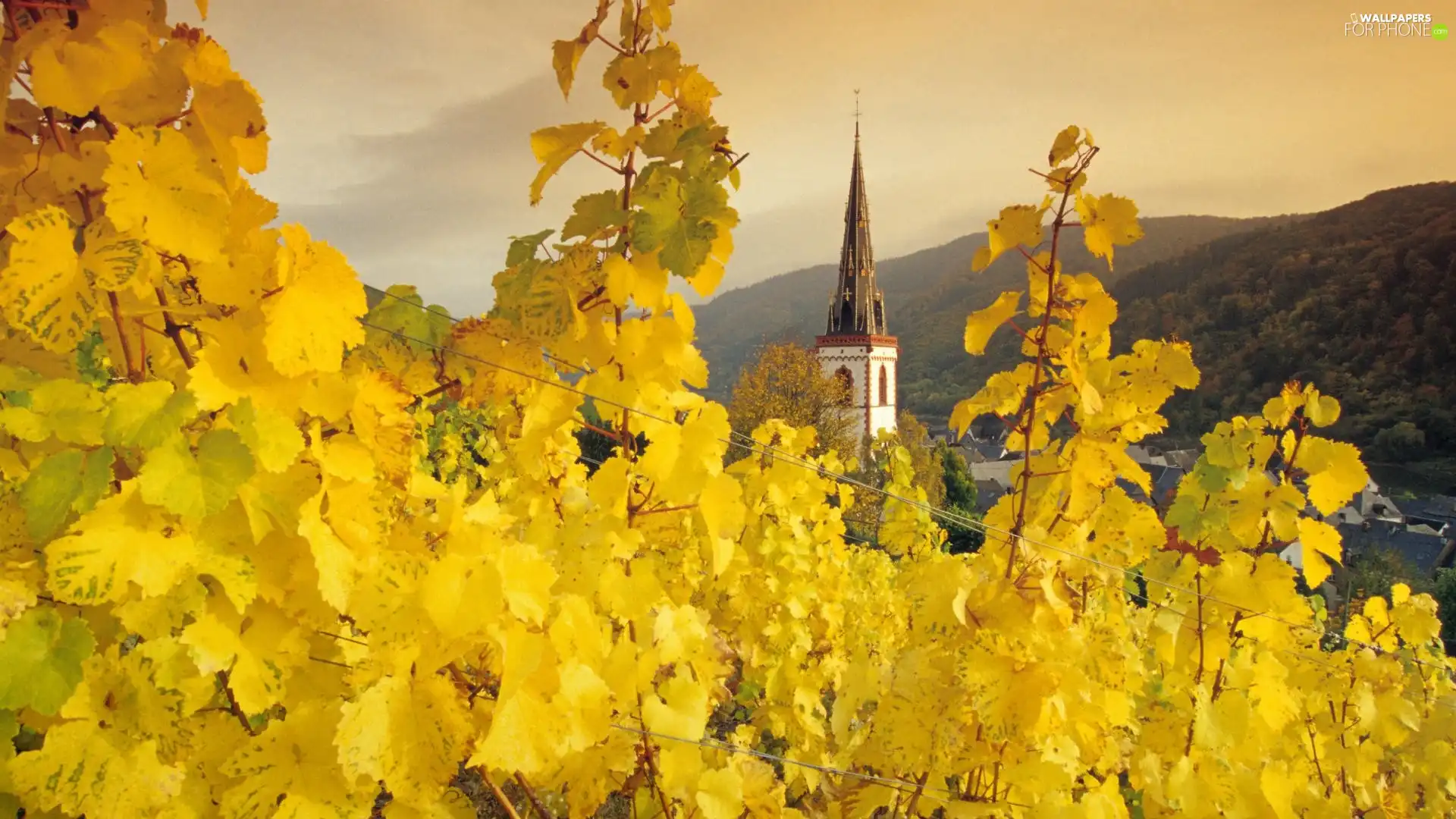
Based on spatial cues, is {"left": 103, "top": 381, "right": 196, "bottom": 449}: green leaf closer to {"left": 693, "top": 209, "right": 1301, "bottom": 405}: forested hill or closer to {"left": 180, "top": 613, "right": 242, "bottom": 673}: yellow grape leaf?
{"left": 180, "top": 613, "right": 242, "bottom": 673}: yellow grape leaf

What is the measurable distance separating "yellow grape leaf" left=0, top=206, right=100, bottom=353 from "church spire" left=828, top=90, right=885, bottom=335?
4043cm

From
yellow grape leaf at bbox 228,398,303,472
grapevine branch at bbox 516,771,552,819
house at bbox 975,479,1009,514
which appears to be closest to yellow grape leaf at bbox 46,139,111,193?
yellow grape leaf at bbox 228,398,303,472

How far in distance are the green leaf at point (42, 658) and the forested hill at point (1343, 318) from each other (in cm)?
5808

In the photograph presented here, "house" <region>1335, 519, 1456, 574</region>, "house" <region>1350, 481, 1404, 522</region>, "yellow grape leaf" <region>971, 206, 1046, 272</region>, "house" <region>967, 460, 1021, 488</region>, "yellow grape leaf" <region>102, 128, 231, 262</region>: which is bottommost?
"house" <region>1335, 519, 1456, 574</region>

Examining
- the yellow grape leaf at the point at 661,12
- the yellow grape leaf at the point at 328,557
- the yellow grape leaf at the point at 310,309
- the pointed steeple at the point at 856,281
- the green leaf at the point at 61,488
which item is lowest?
the yellow grape leaf at the point at 328,557

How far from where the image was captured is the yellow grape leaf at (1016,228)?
150 centimetres

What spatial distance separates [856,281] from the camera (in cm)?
4106

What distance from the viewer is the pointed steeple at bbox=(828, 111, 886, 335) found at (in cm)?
4044

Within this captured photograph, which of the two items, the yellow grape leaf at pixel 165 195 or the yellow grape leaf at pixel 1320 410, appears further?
the yellow grape leaf at pixel 1320 410

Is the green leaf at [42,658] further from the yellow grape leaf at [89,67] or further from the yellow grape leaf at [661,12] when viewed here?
the yellow grape leaf at [661,12]

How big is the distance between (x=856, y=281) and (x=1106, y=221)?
4073cm

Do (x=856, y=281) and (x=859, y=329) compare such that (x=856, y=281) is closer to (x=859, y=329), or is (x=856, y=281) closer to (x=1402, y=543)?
(x=859, y=329)

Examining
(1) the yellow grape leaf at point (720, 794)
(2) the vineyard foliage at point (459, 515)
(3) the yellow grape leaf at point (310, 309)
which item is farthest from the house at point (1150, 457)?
(3) the yellow grape leaf at point (310, 309)

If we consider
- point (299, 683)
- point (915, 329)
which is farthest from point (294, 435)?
point (915, 329)
